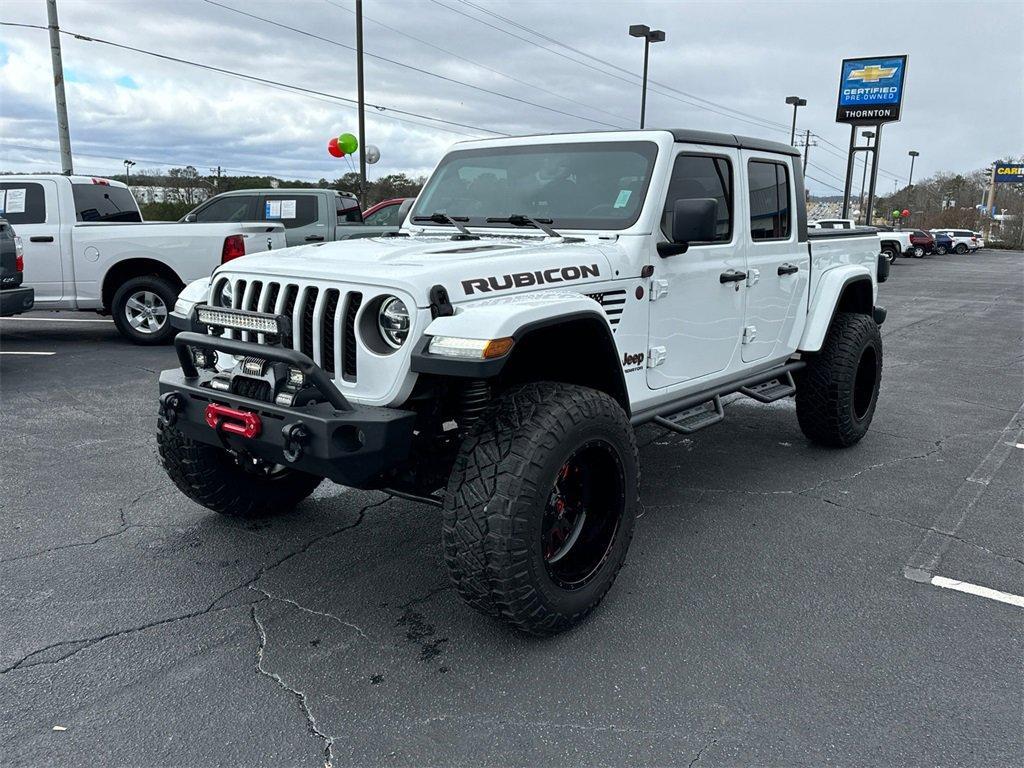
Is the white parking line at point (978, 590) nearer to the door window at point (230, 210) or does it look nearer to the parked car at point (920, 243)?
the door window at point (230, 210)

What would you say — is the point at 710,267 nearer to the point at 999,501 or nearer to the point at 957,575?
the point at 957,575

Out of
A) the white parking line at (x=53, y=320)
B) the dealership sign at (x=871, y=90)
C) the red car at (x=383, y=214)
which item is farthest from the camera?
the dealership sign at (x=871, y=90)

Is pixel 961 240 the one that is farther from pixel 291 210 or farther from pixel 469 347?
pixel 469 347

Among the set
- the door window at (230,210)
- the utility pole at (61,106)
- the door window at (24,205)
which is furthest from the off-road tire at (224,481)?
the utility pole at (61,106)

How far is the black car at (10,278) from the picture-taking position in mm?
7828

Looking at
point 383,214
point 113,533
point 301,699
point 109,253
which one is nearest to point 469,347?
point 301,699

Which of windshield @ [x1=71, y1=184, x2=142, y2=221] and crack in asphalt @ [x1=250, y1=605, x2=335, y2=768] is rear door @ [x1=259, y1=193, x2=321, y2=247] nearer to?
windshield @ [x1=71, y1=184, x2=142, y2=221]

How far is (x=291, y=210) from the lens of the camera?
11.6 meters

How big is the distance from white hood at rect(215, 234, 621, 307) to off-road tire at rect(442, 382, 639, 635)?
0.46 metres

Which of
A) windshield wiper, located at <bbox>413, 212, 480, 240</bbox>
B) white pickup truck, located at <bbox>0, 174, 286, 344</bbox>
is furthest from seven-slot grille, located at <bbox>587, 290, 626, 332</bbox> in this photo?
white pickup truck, located at <bbox>0, 174, 286, 344</bbox>

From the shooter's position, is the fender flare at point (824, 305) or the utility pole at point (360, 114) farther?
the utility pole at point (360, 114)

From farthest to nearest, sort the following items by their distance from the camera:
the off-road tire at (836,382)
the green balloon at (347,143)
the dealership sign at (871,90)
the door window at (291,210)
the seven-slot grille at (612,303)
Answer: the dealership sign at (871,90) → the green balloon at (347,143) → the door window at (291,210) → the off-road tire at (836,382) → the seven-slot grille at (612,303)

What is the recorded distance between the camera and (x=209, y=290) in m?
3.60

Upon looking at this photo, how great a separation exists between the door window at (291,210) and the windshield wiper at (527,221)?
26.5 ft
